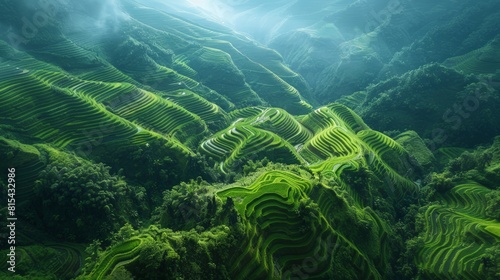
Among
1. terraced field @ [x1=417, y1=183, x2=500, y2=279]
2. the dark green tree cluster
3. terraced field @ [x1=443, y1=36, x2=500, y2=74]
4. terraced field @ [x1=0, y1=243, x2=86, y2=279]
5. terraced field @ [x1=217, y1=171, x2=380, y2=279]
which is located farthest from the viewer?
terraced field @ [x1=443, y1=36, x2=500, y2=74]

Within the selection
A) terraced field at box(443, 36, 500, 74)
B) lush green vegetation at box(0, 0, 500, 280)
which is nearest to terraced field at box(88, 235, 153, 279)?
lush green vegetation at box(0, 0, 500, 280)

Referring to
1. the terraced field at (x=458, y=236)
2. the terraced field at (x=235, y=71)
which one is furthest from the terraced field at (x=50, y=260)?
the terraced field at (x=235, y=71)

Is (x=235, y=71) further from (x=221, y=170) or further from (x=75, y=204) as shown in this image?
(x=75, y=204)

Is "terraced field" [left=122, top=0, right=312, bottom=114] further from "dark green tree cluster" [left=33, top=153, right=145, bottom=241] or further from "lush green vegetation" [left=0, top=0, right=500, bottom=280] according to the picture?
"dark green tree cluster" [left=33, top=153, right=145, bottom=241]

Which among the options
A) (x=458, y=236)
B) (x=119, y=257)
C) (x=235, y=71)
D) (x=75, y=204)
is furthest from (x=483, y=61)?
(x=119, y=257)

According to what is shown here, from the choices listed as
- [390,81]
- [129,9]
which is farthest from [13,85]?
[129,9]

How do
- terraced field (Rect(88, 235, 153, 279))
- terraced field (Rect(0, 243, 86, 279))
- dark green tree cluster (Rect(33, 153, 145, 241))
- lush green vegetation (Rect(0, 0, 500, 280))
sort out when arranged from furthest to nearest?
1. dark green tree cluster (Rect(33, 153, 145, 241))
2. terraced field (Rect(0, 243, 86, 279))
3. lush green vegetation (Rect(0, 0, 500, 280))
4. terraced field (Rect(88, 235, 153, 279))

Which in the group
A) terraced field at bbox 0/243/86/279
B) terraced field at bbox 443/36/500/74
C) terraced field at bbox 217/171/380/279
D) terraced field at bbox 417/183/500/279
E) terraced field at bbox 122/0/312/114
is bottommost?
terraced field at bbox 0/243/86/279

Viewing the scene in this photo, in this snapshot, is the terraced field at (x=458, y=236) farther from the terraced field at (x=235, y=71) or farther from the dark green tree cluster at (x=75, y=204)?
the terraced field at (x=235, y=71)

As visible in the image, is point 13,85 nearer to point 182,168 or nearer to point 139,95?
point 139,95
